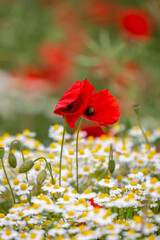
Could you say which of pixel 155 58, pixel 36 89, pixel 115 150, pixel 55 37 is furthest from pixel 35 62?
pixel 115 150

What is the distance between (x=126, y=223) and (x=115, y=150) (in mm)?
199

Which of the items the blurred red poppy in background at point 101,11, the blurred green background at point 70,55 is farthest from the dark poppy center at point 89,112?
the blurred red poppy in background at point 101,11

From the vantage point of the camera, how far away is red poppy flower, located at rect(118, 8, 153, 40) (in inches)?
52.7

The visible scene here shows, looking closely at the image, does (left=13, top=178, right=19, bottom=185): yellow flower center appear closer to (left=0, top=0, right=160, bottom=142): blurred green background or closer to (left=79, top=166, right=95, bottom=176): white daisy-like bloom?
(left=79, top=166, right=95, bottom=176): white daisy-like bloom

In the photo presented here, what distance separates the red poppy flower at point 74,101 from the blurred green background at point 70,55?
522mm

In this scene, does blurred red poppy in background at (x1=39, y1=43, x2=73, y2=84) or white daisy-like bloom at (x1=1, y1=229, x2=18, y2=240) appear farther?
blurred red poppy in background at (x1=39, y1=43, x2=73, y2=84)

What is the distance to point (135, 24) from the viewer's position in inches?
53.8

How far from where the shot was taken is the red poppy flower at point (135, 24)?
1.34 metres

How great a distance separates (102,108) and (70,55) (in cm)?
128

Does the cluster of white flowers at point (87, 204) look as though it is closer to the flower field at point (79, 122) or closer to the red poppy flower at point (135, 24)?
the flower field at point (79, 122)

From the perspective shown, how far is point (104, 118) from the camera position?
0.43 metres

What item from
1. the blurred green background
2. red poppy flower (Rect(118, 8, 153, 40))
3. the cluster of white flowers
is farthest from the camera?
red poppy flower (Rect(118, 8, 153, 40))

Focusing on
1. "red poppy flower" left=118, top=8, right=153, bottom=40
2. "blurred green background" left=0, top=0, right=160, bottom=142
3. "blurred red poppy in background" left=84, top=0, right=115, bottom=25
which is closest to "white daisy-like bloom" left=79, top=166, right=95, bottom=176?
"blurred green background" left=0, top=0, right=160, bottom=142

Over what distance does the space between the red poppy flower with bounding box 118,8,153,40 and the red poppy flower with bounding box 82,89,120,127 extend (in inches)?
37.5
